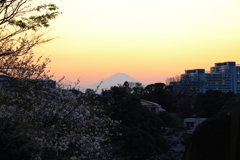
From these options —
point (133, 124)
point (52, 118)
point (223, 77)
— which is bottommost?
point (52, 118)

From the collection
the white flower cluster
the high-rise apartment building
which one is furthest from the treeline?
the high-rise apartment building

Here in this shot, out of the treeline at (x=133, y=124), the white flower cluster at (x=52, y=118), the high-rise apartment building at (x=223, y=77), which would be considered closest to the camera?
the white flower cluster at (x=52, y=118)

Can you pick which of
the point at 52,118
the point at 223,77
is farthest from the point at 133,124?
the point at 223,77

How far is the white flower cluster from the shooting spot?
7.17 metres

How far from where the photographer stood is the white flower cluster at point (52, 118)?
7.17m

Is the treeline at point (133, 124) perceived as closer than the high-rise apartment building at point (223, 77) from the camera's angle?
Yes

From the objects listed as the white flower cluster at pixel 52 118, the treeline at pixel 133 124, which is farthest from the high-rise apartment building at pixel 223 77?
the white flower cluster at pixel 52 118

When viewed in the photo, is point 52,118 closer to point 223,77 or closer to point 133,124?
point 133,124

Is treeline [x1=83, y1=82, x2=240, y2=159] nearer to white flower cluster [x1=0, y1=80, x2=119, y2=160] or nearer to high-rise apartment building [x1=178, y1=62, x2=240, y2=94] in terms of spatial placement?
white flower cluster [x1=0, y1=80, x2=119, y2=160]

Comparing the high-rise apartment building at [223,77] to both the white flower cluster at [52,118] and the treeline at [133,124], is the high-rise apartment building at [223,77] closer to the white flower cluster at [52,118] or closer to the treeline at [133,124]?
the treeline at [133,124]

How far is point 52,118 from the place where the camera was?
25.6 feet

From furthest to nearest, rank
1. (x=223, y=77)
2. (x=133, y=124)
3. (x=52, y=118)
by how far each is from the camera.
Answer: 1. (x=223, y=77)
2. (x=133, y=124)
3. (x=52, y=118)

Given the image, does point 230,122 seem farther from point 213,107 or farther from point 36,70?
point 213,107

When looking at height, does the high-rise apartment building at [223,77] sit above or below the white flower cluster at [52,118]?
above
